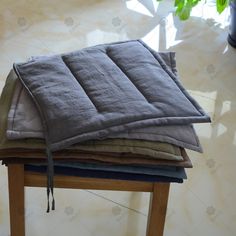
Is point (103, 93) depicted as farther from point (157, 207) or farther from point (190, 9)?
point (190, 9)

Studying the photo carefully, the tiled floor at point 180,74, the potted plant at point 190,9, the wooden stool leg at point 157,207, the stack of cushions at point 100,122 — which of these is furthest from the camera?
the potted plant at point 190,9

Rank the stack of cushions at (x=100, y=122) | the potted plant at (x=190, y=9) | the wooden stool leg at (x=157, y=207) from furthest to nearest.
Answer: the potted plant at (x=190, y=9)
the wooden stool leg at (x=157, y=207)
the stack of cushions at (x=100, y=122)

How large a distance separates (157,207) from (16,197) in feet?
1.23

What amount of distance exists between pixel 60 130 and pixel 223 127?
1088mm

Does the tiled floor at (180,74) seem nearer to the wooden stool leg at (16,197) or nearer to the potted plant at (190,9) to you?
the potted plant at (190,9)

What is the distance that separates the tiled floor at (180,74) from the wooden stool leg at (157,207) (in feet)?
0.76

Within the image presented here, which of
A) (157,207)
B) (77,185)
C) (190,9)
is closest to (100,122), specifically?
(77,185)

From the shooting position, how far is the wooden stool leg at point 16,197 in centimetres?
128

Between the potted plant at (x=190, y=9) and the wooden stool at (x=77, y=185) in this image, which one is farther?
the potted plant at (x=190, y=9)

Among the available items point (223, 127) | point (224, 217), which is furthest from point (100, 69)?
point (223, 127)

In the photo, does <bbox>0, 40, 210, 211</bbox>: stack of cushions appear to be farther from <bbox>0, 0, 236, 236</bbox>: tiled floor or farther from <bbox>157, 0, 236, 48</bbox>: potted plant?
<bbox>157, 0, 236, 48</bbox>: potted plant

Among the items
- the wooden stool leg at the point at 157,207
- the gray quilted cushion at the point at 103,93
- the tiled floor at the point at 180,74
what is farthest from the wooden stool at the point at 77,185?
the tiled floor at the point at 180,74

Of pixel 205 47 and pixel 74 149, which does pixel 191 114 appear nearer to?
pixel 74 149

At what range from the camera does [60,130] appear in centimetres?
119
